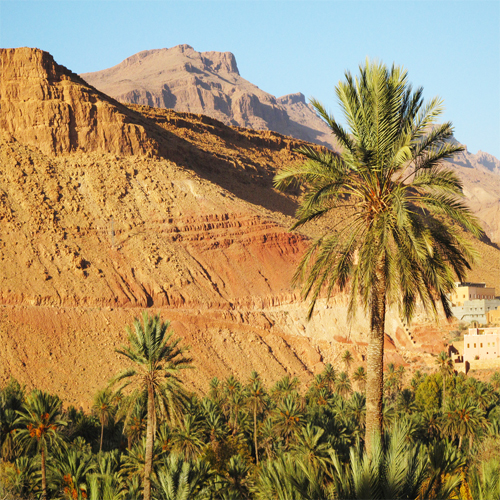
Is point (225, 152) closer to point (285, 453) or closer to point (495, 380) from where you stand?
point (495, 380)

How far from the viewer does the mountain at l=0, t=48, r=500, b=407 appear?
64250 mm

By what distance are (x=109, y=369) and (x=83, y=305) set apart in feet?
30.7

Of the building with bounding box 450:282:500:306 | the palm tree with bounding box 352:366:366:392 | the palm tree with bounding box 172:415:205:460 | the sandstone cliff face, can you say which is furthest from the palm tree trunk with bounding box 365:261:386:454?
the sandstone cliff face

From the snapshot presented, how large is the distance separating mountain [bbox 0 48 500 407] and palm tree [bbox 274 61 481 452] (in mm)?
46951

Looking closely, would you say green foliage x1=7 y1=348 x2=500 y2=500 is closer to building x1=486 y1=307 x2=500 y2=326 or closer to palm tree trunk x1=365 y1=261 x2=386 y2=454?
palm tree trunk x1=365 y1=261 x2=386 y2=454

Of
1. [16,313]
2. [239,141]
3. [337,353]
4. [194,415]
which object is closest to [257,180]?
[239,141]

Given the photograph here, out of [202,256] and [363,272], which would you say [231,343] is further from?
[363,272]

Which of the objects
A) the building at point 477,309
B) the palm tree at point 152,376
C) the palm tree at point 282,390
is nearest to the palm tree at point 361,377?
the palm tree at point 282,390

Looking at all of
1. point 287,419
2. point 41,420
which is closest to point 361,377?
point 287,419

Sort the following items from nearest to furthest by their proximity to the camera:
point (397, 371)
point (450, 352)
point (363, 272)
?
1. point (363, 272)
2. point (397, 371)
3. point (450, 352)

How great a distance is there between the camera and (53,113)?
86375mm

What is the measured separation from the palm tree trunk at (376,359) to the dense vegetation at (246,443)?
0.63 m

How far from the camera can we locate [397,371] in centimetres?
6719

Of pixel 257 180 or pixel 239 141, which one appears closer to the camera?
pixel 257 180
